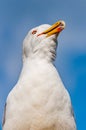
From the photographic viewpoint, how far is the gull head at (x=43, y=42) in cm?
882

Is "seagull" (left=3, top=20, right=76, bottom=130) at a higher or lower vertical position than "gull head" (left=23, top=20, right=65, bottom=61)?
lower

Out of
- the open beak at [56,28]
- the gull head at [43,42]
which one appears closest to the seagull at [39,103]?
the gull head at [43,42]

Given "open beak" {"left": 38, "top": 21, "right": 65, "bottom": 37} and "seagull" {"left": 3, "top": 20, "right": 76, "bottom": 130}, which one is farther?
"open beak" {"left": 38, "top": 21, "right": 65, "bottom": 37}

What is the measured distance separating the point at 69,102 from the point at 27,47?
208 centimetres

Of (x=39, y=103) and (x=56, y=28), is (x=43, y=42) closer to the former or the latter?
(x=56, y=28)

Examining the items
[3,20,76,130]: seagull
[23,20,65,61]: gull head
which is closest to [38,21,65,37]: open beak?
[23,20,65,61]: gull head

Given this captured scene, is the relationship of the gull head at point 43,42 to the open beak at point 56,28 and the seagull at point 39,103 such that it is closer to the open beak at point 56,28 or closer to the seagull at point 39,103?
the open beak at point 56,28

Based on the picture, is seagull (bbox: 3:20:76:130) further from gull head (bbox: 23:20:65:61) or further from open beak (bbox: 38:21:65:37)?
open beak (bbox: 38:21:65:37)

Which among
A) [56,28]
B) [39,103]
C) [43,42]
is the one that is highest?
[56,28]

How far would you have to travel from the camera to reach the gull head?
8820 millimetres

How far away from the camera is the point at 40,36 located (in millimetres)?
9156

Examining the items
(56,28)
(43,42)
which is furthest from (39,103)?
(56,28)

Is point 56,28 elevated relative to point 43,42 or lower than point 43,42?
elevated

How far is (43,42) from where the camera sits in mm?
8992
